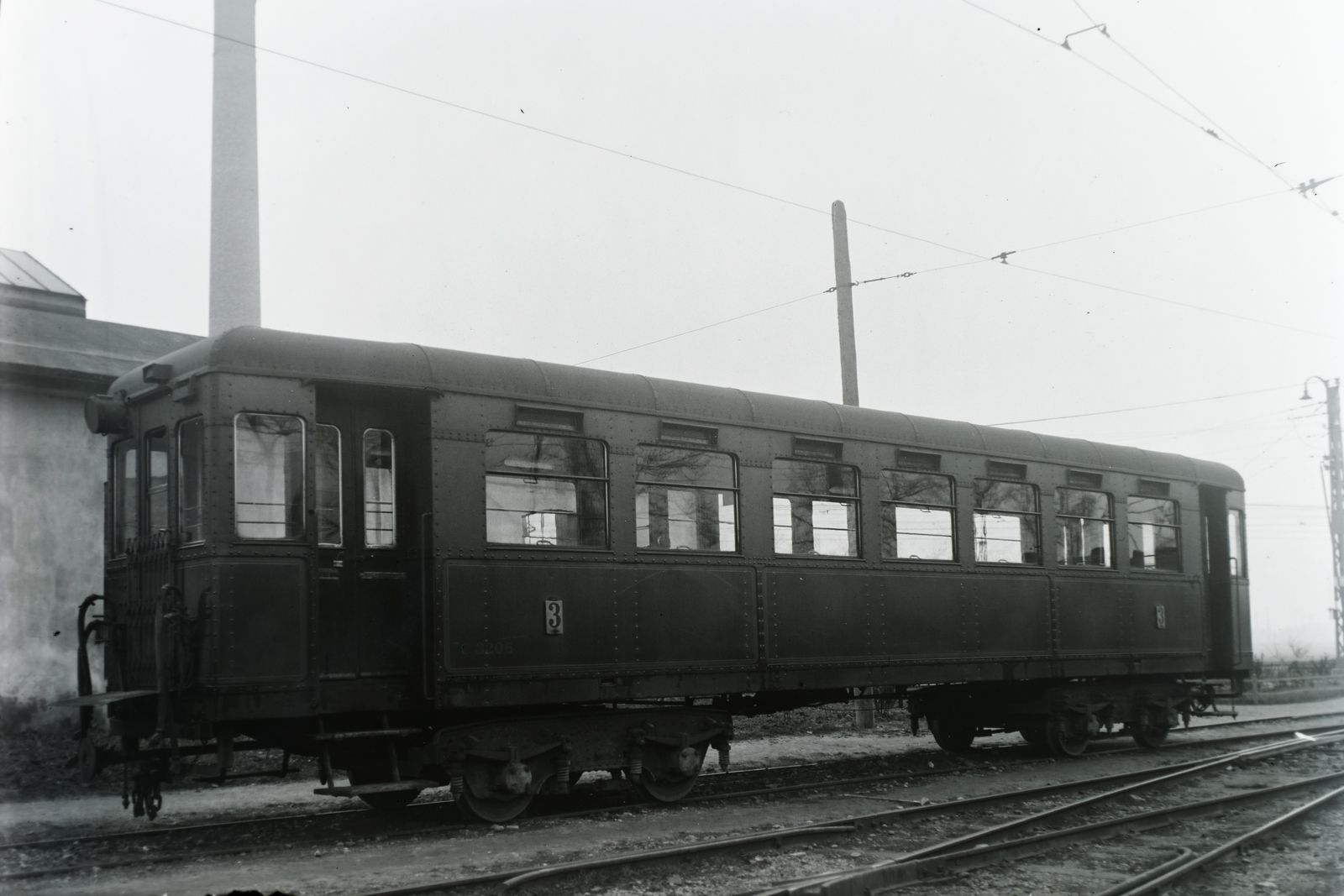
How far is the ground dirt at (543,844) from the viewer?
295 inches

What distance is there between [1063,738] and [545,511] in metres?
7.79

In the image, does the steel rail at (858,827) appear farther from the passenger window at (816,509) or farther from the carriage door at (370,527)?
the passenger window at (816,509)

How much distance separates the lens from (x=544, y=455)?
1004cm

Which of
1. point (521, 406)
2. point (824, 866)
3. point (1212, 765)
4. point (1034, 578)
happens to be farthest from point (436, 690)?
point (1212, 765)

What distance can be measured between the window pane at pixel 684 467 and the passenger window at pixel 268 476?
9.60 ft

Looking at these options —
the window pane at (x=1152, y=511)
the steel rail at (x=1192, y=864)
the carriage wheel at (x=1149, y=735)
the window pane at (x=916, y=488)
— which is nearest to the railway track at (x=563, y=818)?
the carriage wheel at (x=1149, y=735)

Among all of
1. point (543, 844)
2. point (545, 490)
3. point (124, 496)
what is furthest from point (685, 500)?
point (124, 496)

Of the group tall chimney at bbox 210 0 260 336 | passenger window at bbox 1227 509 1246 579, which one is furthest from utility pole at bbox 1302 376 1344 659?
tall chimney at bbox 210 0 260 336

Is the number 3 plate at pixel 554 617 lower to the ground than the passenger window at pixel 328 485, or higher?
lower

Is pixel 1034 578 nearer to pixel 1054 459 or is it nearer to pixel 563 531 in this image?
pixel 1054 459

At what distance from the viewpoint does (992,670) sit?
1341 centimetres

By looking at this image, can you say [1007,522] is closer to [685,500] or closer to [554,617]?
[685,500]

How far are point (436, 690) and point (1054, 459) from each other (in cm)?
840

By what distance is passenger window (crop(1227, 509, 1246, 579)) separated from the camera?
1684cm
